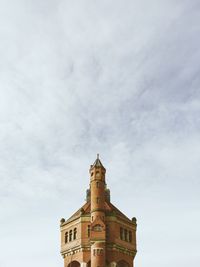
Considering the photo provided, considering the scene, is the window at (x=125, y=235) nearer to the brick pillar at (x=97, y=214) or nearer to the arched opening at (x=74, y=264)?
the brick pillar at (x=97, y=214)

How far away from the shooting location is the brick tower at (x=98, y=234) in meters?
59.5

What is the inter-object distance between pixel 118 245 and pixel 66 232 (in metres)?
8.49

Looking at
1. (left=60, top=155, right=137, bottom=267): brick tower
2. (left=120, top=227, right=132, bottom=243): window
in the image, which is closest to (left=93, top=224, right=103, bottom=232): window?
(left=60, top=155, right=137, bottom=267): brick tower

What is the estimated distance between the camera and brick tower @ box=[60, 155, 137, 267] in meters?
59.5

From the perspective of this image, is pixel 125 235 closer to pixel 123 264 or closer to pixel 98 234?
pixel 123 264

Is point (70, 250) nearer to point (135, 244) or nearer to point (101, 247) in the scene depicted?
point (101, 247)

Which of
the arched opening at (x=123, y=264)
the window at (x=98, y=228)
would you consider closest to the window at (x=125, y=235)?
the arched opening at (x=123, y=264)

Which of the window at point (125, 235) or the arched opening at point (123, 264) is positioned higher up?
the window at point (125, 235)

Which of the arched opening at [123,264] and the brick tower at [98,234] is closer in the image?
the brick tower at [98,234]

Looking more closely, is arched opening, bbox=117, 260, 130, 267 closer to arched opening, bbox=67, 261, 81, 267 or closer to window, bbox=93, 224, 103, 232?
arched opening, bbox=67, 261, 81, 267

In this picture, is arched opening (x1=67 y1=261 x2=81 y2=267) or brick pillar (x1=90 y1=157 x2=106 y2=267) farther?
arched opening (x1=67 y1=261 x2=81 y2=267)

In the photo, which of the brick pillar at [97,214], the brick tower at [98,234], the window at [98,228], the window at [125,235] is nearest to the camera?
the brick pillar at [97,214]

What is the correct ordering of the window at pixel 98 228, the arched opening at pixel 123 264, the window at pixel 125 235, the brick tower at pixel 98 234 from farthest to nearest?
the window at pixel 125 235 → the arched opening at pixel 123 264 → the window at pixel 98 228 → the brick tower at pixel 98 234

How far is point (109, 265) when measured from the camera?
59.6m
